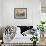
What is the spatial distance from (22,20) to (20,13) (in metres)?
0.37

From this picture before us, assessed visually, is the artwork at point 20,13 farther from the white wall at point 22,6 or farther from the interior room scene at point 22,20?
the white wall at point 22,6

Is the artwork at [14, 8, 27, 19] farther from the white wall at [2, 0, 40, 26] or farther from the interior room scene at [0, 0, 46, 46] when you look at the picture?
the white wall at [2, 0, 40, 26]

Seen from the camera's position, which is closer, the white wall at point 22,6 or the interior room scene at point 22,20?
the interior room scene at point 22,20

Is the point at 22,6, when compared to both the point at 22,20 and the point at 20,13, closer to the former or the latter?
the point at 20,13

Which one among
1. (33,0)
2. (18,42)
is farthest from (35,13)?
(18,42)

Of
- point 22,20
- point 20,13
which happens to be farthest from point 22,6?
point 22,20

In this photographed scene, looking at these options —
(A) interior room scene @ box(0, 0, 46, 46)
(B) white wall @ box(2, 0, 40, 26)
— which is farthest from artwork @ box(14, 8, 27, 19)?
(B) white wall @ box(2, 0, 40, 26)

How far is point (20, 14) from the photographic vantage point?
20.1 ft

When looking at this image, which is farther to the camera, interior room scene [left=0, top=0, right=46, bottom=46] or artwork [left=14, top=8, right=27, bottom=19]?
artwork [left=14, top=8, right=27, bottom=19]

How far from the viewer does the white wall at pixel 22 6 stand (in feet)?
19.7

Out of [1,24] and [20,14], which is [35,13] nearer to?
[20,14]

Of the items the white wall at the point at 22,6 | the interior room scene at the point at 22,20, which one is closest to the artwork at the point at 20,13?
the interior room scene at the point at 22,20

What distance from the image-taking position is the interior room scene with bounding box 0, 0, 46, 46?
19.0 ft

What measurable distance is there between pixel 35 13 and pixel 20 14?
2.37ft
